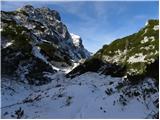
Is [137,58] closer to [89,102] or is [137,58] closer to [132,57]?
[132,57]

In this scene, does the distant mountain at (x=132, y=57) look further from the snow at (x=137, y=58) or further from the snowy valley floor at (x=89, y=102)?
the snowy valley floor at (x=89, y=102)

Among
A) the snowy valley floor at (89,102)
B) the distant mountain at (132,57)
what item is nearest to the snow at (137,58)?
the distant mountain at (132,57)

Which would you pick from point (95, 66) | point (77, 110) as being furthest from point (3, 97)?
point (95, 66)

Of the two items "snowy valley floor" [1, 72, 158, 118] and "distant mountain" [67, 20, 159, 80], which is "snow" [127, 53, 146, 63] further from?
"snowy valley floor" [1, 72, 158, 118]

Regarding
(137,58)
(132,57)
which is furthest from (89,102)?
(132,57)

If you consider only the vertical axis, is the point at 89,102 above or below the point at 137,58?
below
